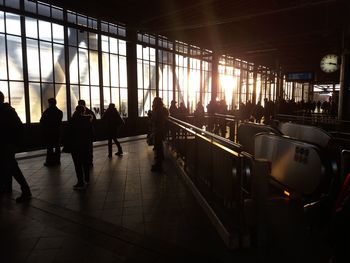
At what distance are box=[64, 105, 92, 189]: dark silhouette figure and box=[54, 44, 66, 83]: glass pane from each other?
35.1 ft

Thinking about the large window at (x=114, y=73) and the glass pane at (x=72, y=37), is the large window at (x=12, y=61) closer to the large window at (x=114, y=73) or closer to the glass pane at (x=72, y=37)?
the glass pane at (x=72, y=37)

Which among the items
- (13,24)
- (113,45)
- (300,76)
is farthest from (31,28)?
(300,76)

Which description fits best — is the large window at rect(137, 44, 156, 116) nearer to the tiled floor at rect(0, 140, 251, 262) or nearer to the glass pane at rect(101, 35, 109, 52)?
the glass pane at rect(101, 35, 109, 52)

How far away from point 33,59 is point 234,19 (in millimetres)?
10039

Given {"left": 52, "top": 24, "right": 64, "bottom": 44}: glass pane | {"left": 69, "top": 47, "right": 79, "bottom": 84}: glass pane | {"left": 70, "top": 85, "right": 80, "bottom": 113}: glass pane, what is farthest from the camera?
{"left": 70, "top": 85, "right": 80, "bottom": 113}: glass pane

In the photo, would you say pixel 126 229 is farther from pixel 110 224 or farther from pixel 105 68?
pixel 105 68

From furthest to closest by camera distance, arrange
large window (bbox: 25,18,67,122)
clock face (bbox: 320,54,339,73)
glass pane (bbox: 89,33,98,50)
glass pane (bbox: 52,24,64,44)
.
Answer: glass pane (bbox: 89,33,98,50) → glass pane (bbox: 52,24,64,44) → large window (bbox: 25,18,67,122) → clock face (bbox: 320,54,339,73)

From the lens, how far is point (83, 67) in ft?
55.2

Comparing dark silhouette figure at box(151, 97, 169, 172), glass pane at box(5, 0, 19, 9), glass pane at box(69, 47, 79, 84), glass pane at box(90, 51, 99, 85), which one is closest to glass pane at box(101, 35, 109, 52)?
glass pane at box(90, 51, 99, 85)

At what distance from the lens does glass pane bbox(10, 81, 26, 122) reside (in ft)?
44.6

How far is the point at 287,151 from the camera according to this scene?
17.4 feet

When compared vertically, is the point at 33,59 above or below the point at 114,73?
above

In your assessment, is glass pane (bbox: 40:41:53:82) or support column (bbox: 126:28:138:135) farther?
support column (bbox: 126:28:138:135)

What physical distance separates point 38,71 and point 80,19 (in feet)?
12.7
